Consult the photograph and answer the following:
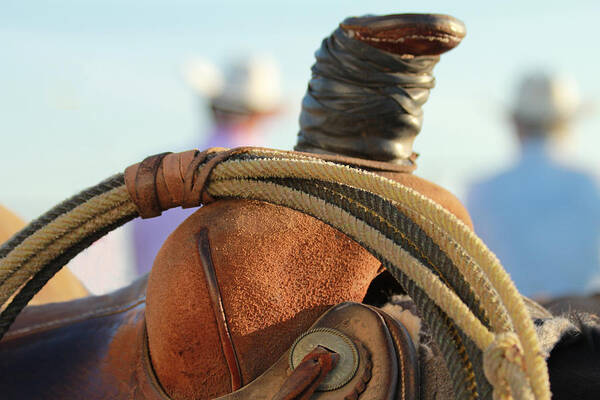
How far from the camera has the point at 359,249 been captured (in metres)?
0.86

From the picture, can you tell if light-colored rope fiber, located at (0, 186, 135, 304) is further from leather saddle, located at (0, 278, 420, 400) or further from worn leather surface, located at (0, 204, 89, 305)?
worn leather surface, located at (0, 204, 89, 305)

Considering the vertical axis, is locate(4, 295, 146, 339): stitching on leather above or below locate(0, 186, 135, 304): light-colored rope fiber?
below

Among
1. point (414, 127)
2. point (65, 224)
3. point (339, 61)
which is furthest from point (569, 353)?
point (65, 224)

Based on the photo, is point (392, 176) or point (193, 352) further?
point (392, 176)

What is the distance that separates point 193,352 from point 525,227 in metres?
4.50

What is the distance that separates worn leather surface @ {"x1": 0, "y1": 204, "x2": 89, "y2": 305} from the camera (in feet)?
4.50

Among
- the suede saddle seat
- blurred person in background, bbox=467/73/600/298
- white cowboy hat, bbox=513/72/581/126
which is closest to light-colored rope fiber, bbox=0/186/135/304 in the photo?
the suede saddle seat

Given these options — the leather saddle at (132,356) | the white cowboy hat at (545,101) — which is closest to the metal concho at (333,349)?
the leather saddle at (132,356)

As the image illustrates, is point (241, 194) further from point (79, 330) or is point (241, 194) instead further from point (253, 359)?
point (79, 330)

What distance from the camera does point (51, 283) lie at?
4.69 ft

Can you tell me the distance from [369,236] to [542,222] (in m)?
4.50

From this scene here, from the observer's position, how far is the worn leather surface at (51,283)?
1.37 meters

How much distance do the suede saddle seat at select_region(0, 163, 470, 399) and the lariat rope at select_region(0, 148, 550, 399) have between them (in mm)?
43

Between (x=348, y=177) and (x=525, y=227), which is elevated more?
(x=348, y=177)
